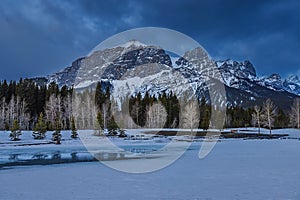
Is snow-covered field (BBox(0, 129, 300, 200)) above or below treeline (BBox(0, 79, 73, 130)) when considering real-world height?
below

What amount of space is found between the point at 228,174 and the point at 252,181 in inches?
87.7

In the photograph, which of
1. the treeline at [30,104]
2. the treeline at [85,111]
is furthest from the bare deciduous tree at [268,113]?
the treeline at [30,104]

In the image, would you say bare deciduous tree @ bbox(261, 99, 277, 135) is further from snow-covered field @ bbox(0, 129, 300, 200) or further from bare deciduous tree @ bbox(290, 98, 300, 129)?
snow-covered field @ bbox(0, 129, 300, 200)

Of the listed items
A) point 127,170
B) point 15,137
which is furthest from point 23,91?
point 127,170

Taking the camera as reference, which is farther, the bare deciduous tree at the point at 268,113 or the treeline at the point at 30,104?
the bare deciduous tree at the point at 268,113

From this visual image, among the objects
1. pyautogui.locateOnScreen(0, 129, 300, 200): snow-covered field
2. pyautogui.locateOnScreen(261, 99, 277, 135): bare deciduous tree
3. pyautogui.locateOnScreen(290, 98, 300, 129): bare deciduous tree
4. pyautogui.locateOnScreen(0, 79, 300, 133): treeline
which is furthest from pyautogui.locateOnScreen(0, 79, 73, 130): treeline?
pyautogui.locateOnScreen(290, 98, 300, 129): bare deciduous tree

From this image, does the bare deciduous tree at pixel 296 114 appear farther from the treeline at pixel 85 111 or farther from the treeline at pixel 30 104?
the treeline at pixel 30 104

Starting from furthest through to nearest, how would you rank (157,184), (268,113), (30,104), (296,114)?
1. (296,114)
2. (30,104)
3. (268,113)
4. (157,184)

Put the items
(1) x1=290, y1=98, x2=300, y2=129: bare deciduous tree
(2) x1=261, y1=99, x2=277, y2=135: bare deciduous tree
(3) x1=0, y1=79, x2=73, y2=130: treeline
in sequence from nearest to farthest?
(3) x1=0, y1=79, x2=73, y2=130: treeline, (2) x1=261, y1=99, x2=277, y2=135: bare deciduous tree, (1) x1=290, y1=98, x2=300, y2=129: bare deciduous tree

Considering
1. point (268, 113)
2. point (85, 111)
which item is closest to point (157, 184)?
point (268, 113)

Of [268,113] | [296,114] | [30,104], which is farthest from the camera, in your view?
[296,114]

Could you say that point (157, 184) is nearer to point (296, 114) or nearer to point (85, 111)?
point (85, 111)

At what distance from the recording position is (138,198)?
10.5 meters

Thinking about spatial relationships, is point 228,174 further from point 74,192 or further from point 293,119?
point 293,119
